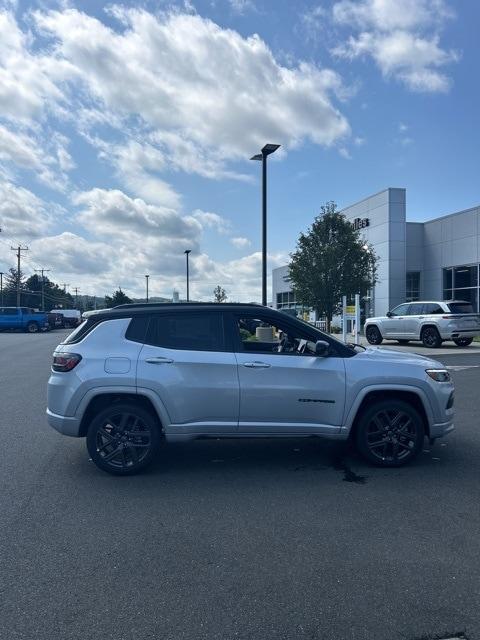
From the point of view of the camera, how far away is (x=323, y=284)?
78.8 ft

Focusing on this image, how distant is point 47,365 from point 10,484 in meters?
11.1

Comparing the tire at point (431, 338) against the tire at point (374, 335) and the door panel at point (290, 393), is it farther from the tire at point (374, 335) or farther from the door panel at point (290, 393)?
the door panel at point (290, 393)

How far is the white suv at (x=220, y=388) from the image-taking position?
209 inches

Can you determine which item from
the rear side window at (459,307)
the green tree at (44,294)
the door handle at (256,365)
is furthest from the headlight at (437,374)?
the green tree at (44,294)

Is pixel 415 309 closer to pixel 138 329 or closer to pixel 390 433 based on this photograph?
pixel 390 433

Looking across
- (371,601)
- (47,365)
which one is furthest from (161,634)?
(47,365)

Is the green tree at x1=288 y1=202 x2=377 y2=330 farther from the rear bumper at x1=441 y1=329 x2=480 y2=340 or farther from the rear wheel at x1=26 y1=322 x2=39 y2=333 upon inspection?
the rear wheel at x1=26 y1=322 x2=39 y2=333

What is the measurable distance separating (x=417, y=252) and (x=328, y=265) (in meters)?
14.3

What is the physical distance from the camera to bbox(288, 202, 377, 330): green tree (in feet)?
78.9

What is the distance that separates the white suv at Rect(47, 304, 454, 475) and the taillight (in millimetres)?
11

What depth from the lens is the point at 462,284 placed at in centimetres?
3259

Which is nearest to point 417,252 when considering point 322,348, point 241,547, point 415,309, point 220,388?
point 415,309

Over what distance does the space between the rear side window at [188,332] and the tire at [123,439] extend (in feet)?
2.50

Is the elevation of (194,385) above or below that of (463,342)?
above
